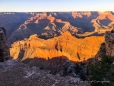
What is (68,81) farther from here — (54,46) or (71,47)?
(54,46)

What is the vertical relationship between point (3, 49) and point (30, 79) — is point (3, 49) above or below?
above

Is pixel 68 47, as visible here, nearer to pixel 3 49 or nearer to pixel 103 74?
pixel 3 49

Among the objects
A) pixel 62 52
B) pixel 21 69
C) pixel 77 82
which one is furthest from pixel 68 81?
pixel 62 52

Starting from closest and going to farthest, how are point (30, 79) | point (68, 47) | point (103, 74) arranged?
1. point (103, 74)
2. point (30, 79)
3. point (68, 47)

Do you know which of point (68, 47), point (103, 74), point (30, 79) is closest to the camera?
point (103, 74)

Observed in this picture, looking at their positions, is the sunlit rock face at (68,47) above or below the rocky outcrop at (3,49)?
below

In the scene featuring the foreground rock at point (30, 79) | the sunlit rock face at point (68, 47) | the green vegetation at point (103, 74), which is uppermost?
the green vegetation at point (103, 74)

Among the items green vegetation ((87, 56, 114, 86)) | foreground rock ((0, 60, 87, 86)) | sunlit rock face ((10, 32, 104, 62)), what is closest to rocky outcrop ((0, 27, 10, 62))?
foreground rock ((0, 60, 87, 86))

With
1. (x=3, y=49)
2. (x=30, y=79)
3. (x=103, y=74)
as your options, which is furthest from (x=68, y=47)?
(x=103, y=74)

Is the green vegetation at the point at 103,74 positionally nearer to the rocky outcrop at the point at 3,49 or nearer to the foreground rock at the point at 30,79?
the foreground rock at the point at 30,79

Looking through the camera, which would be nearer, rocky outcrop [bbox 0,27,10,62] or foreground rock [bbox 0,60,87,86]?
foreground rock [bbox 0,60,87,86]

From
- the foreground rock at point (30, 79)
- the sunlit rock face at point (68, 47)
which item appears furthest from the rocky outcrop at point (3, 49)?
the sunlit rock face at point (68, 47)

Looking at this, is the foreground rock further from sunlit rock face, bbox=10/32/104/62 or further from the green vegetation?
sunlit rock face, bbox=10/32/104/62
